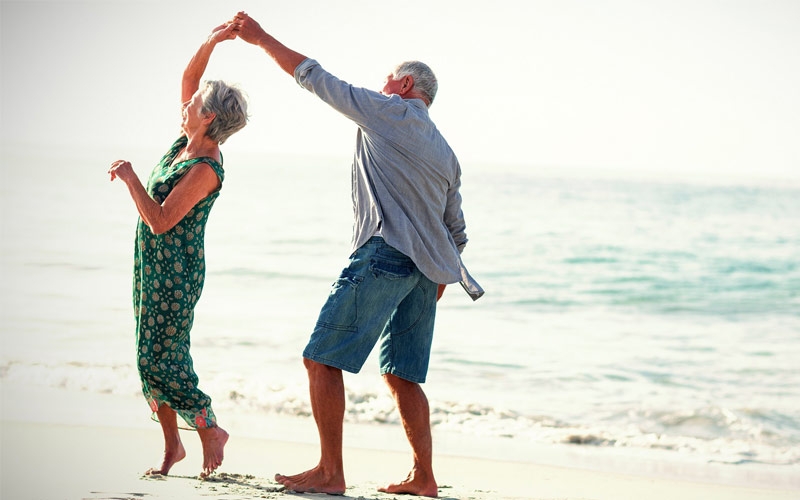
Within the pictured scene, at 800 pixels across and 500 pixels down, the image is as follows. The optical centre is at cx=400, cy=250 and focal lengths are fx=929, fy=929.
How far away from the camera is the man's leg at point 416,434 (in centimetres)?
354

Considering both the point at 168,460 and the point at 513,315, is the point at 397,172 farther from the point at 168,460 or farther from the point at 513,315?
the point at 513,315

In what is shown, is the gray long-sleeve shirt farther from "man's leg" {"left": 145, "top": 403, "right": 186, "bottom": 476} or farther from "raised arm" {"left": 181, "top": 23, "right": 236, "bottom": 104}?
"man's leg" {"left": 145, "top": 403, "right": 186, "bottom": 476}

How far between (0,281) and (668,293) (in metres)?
9.09

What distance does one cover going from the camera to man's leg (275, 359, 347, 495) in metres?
3.29

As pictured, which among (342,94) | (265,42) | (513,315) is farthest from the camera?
(513,315)

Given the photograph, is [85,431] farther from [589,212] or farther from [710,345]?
[589,212]

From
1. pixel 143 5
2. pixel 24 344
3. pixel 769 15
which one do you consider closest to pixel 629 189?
pixel 769 15

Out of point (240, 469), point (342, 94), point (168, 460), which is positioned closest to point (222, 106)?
point (342, 94)

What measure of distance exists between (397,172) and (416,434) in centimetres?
100

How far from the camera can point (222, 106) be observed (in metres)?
3.29

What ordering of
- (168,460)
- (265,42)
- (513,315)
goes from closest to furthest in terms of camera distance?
(265,42)
(168,460)
(513,315)

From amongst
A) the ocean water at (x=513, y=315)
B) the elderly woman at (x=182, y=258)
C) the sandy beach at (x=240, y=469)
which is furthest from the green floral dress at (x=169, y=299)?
the ocean water at (x=513, y=315)

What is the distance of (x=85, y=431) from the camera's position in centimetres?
450

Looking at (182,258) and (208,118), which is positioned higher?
(208,118)
